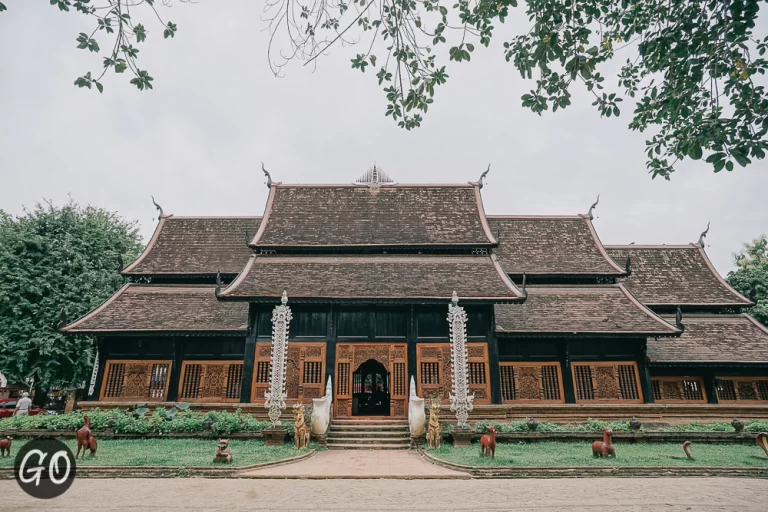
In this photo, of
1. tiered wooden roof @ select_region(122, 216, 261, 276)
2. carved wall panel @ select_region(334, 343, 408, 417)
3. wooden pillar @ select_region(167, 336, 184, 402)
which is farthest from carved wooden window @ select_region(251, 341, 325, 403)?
A: tiered wooden roof @ select_region(122, 216, 261, 276)

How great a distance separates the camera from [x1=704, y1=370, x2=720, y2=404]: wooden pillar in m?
14.1

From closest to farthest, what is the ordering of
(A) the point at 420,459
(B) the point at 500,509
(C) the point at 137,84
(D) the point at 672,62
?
(C) the point at 137,84
(D) the point at 672,62
(B) the point at 500,509
(A) the point at 420,459

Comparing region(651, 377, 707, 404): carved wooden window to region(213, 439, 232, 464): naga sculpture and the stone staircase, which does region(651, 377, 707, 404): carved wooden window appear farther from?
region(213, 439, 232, 464): naga sculpture

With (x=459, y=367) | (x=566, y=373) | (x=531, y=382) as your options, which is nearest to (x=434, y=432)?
(x=459, y=367)

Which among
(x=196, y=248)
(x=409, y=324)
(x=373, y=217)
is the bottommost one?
(x=409, y=324)

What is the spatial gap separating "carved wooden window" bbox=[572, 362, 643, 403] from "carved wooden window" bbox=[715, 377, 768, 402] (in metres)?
3.23

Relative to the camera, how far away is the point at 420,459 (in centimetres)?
941

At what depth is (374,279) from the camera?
14.0 meters

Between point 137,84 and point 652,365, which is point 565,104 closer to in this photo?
point 137,84

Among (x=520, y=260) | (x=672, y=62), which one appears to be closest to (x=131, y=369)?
(x=520, y=260)

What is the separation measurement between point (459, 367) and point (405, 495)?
601 cm

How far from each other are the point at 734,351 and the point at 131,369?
20.2 m

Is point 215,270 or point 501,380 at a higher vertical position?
point 215,270

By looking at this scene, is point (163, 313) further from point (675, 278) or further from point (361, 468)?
point (675, 278)
